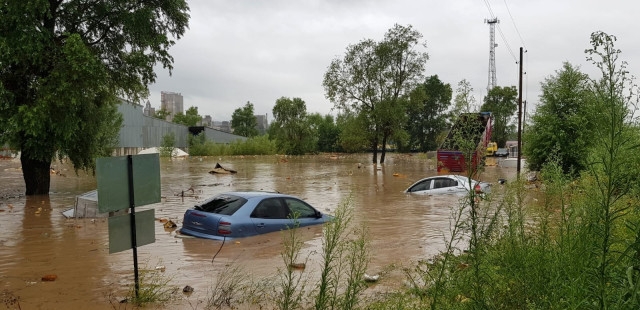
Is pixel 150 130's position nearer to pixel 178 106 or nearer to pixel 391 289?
pixel 391 289

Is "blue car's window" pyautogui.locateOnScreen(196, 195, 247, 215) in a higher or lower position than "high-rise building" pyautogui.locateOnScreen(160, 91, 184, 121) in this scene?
lower

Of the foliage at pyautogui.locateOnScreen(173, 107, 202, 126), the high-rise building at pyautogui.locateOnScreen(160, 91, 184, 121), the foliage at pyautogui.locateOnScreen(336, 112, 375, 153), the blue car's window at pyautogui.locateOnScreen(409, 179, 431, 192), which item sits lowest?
the blue car's window at pyautogui.locateOnScreen(409, 179, 431, 192)

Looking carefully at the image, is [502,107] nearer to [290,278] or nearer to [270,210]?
[270,210]

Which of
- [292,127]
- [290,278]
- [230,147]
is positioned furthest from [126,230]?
[292,127]

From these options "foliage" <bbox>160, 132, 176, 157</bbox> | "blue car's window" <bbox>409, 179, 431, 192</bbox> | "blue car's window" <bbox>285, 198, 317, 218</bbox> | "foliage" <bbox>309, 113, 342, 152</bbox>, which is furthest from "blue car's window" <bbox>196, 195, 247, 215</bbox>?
"foliage" <bbox>309, 113, 342, 152</bbox>

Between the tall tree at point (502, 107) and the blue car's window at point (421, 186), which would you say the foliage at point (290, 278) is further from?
the tall tree at point (502, 107)

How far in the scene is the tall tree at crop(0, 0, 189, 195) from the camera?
1812 centimetres

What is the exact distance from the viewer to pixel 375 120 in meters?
53.7

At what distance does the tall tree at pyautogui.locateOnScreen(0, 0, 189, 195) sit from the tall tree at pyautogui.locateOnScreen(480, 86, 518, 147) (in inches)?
2818

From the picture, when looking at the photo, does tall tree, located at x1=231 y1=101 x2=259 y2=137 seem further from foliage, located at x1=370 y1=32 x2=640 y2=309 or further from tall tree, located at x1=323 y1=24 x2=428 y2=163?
foliage, located at x1=370 y1=32 x2=640 y2=309

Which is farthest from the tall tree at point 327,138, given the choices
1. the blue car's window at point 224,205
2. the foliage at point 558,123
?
the blue car's window at point 224,205

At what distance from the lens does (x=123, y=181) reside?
23.5 ft

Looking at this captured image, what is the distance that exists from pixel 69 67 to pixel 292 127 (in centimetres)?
6706

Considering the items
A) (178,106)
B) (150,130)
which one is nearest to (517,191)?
(150,130)
